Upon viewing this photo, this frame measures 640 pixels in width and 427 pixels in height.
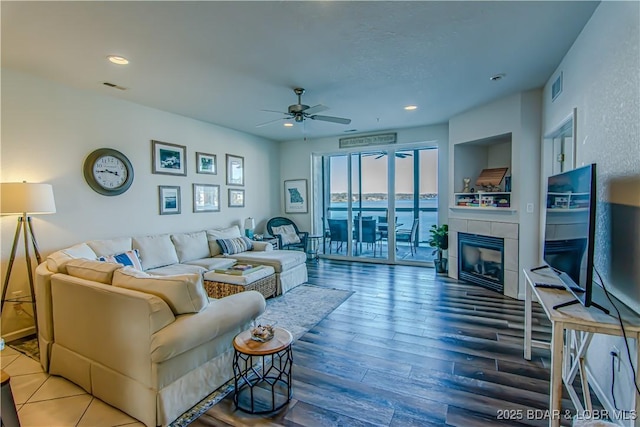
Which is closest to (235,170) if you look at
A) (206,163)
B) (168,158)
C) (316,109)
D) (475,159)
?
(206,163)

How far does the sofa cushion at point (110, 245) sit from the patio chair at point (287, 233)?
115 inches

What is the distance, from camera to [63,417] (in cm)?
204

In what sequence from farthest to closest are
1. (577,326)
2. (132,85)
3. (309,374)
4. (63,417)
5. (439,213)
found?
(439,213) < (132,85) < (309,374) < (63,417) < (577,326)

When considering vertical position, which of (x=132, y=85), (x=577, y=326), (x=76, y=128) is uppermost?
(x=132, y=85)

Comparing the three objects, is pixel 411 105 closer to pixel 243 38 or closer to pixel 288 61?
pixel 288 61

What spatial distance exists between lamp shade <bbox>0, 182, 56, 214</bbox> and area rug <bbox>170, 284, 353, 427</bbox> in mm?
2500

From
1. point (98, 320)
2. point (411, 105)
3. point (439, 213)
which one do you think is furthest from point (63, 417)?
point (439, 213)

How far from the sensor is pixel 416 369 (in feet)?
8.36

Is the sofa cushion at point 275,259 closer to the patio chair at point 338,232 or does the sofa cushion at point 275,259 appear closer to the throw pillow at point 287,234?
the throw pillow at point 287,234

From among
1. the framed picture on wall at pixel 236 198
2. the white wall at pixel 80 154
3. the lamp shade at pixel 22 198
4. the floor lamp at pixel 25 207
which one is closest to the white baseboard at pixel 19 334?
the white wall at pixel 80 154

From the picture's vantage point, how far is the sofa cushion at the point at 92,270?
229 cm

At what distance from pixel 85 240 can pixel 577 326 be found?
4815 mm

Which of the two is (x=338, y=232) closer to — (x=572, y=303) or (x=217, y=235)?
(x=217, y=235)

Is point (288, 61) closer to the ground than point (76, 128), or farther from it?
farther from it
